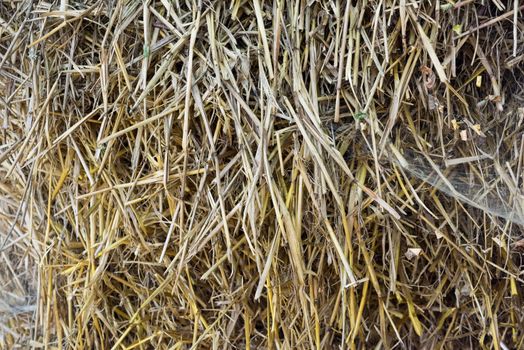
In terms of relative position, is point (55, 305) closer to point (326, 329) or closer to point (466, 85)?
point (326, 329)

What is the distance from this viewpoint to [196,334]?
110 cm

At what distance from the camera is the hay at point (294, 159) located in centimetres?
100

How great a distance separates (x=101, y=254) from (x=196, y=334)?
0.70 ft

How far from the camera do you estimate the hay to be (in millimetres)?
996

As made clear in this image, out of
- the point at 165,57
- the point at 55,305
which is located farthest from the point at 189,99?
the point at 55,305

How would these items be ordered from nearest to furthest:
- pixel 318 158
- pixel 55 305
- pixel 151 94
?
pixel 318 158 < pixel 151 94 < pixel 55 305

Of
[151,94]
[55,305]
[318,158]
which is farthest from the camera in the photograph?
[55,305]

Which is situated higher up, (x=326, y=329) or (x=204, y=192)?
(x=204, y=192)

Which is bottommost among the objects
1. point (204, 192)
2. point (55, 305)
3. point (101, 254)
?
point (55, 305)

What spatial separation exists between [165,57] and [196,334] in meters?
0.47

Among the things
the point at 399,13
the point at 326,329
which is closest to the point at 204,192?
the point at 326,329

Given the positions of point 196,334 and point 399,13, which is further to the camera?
point 196,334

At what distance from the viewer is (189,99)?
1.01m

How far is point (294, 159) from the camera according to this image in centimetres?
100
